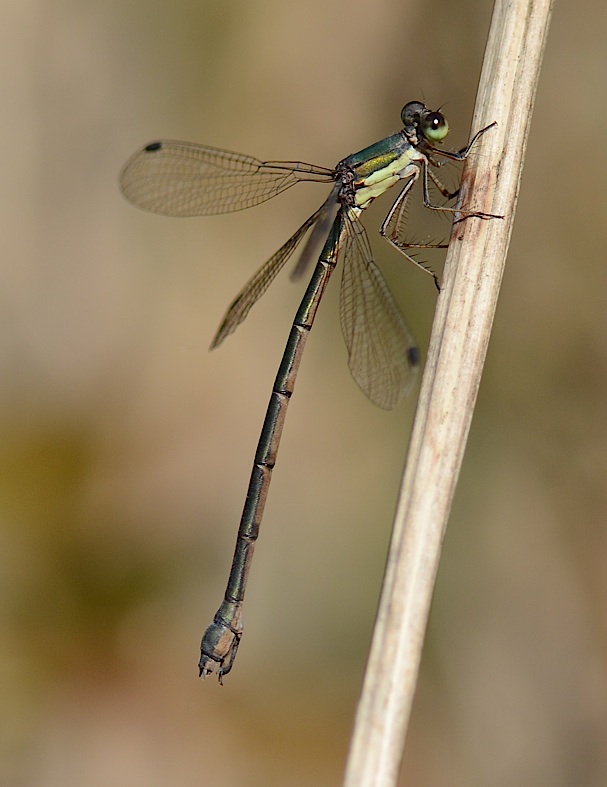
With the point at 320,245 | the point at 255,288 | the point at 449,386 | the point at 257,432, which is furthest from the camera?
the point at 257,432

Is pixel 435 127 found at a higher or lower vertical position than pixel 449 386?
higher

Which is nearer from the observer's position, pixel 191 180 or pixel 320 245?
pixel 320 245

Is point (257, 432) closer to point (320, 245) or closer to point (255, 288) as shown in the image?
point (255, 288)

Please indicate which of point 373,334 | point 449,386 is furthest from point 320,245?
point 449,386

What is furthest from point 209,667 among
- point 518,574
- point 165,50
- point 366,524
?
point 165,50

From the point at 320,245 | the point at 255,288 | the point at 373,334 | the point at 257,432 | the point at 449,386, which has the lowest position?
the point at 257,432

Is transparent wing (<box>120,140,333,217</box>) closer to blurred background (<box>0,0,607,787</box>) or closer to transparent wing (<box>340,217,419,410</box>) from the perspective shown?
transparent wing (<box>340,217,419,410</box>)
